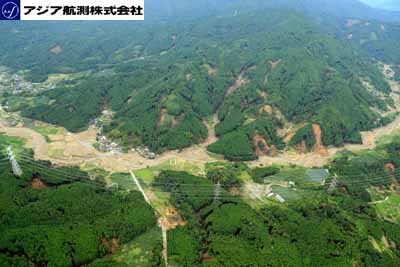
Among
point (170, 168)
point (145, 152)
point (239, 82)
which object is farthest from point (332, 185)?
point (239, 82)

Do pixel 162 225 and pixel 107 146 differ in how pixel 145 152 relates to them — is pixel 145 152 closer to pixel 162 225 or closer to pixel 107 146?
pixel 107 146

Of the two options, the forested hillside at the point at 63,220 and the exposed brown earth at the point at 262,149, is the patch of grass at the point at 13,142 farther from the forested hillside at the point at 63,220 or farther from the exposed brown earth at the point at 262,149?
the exposed brown earth at the point at 262,149

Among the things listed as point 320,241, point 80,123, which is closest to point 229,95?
point 80,123

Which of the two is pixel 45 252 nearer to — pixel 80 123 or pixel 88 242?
pixel 88 242

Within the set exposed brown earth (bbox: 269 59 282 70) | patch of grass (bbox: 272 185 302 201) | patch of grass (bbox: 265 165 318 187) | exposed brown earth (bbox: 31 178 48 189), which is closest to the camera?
exposed brown earth (bbox: 31 178 48 189)

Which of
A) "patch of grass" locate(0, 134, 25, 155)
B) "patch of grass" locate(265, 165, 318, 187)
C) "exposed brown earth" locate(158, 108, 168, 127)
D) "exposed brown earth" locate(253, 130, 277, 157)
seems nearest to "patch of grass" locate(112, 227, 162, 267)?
"patch of grass" locate(265, 165, 318, 187)

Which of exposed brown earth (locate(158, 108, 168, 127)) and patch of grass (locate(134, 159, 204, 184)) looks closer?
patch of grass (locate(134, 159, 204, 184))

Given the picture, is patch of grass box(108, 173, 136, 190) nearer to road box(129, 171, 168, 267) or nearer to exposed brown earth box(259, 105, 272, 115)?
road box(129, 171, 168, 267)
